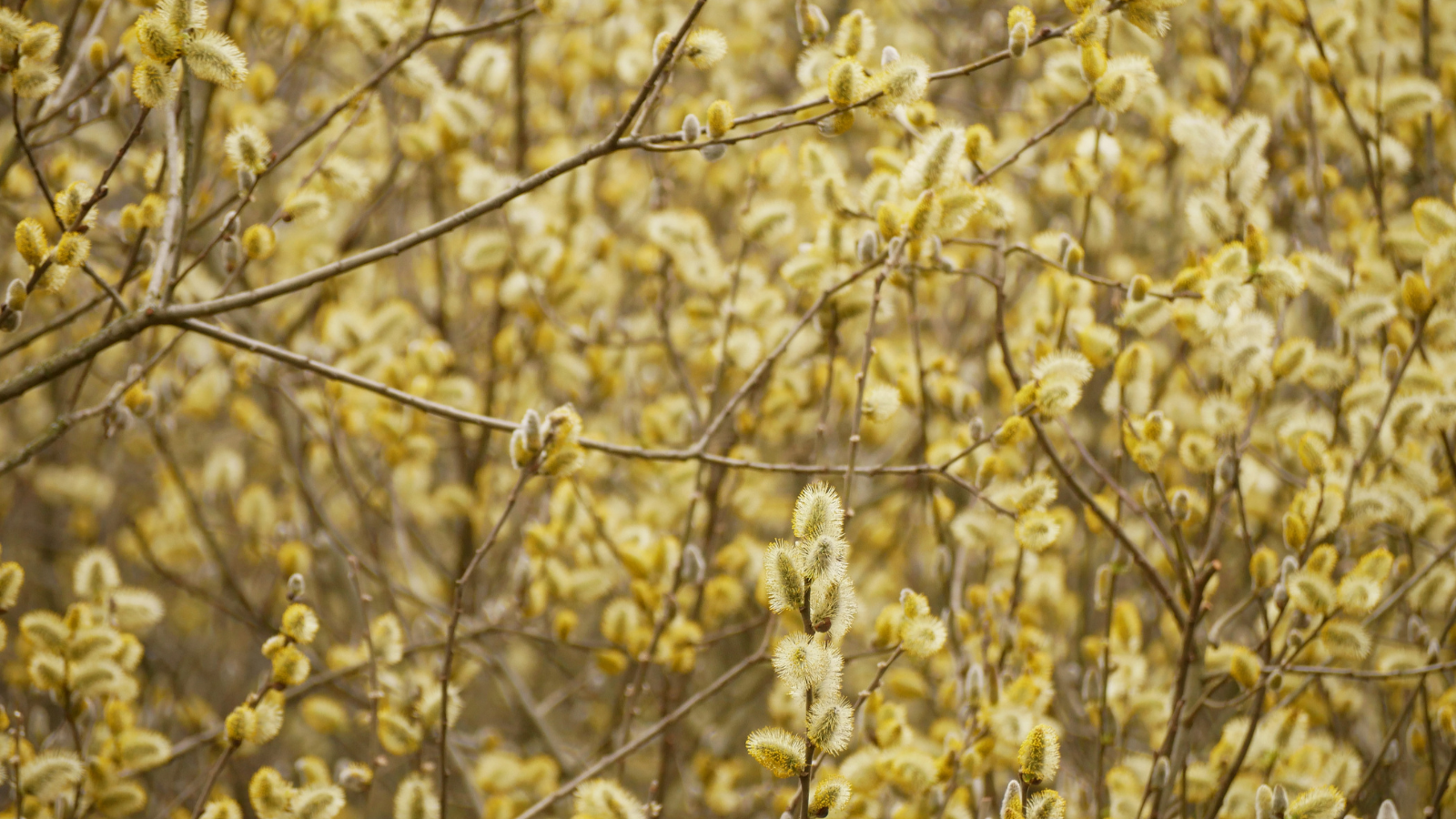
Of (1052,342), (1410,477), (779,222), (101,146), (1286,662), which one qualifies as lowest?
(1286,662)

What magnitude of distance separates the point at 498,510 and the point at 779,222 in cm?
164

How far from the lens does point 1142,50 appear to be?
2.95m

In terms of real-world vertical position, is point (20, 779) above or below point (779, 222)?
below

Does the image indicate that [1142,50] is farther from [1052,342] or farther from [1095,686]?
[1095,686]

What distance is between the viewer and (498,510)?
3418 mm

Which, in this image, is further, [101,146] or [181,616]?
[181,616]

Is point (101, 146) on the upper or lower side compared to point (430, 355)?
upper

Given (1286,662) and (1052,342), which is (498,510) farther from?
(1286,662)

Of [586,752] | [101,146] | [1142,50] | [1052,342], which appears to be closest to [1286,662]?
[1052,342]

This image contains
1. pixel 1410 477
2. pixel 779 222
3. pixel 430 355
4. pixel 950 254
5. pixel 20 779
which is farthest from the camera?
pixel 950 254

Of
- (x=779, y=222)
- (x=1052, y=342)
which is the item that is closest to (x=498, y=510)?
(x=779, y=222)

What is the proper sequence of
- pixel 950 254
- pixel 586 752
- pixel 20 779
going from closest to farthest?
pixel 20 779
pixel 950 254
pixel 586 752

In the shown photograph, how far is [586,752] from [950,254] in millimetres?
1921

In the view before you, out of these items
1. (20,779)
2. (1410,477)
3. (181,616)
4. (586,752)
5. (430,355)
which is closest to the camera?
(20,779)
